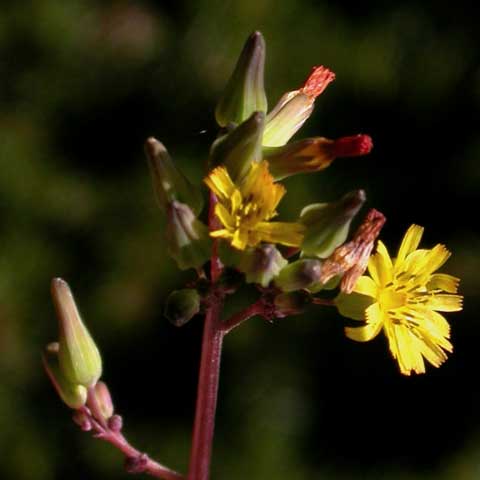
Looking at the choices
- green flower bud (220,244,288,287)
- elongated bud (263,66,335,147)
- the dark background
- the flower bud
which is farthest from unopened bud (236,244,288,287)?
the dark background

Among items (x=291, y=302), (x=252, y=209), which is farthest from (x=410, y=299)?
(x=252, y=209)

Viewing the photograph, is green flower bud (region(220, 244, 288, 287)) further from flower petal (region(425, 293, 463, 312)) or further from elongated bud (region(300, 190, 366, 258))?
flower petal (region(425, 293, 463, 312))

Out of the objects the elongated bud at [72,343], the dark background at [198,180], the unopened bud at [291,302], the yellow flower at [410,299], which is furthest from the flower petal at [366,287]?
the dark background at [198,180]

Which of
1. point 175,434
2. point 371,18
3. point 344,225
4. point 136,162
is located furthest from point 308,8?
point 344,225

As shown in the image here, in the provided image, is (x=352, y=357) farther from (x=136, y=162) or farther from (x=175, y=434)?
(x=136, y=162)

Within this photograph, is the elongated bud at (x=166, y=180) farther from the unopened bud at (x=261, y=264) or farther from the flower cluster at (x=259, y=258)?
the unopened bud at (x=261, y=264)

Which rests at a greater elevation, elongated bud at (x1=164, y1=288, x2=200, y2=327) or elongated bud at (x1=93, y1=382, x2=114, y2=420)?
elongated bud at (x1=164, y1=288, x2=200, y2=327)

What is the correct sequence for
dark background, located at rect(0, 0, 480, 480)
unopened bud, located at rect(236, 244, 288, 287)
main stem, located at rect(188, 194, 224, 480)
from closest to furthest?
unopened bud, located at rect(236, 244, 288, 287), main stem, located at rect(188, 194, 224, 480), dark background, located at rect(0, 0, 480, 480)

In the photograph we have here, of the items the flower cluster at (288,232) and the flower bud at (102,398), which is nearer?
the flower cluster at (288,232)
